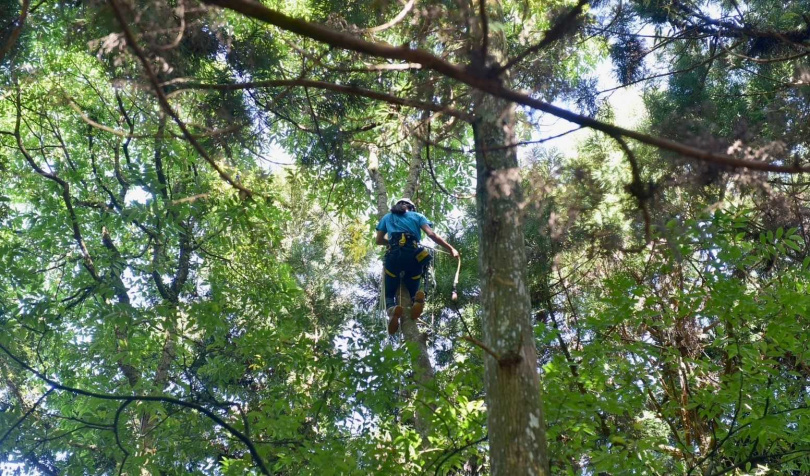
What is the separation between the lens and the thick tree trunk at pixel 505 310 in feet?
11.1

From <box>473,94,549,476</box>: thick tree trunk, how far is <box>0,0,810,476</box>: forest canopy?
0.04ft

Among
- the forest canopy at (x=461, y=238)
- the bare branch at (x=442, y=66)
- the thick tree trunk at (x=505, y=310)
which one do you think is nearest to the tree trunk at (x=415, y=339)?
the forest canopy at (x=461, y=238)

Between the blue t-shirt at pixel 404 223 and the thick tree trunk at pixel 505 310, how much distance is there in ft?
9.59

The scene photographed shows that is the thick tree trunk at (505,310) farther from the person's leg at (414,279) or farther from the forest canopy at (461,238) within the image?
the person's leg at (414,279)

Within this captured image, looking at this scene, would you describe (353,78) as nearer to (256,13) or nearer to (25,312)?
(25,312)

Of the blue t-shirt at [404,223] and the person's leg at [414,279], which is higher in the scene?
the blue t-shirt at [404,223]

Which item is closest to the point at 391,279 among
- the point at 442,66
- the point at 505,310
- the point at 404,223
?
the point at 404,223

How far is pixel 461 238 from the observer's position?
9492 millimetres

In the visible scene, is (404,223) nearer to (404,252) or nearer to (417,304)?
(404,252)

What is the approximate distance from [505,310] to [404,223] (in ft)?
11.1

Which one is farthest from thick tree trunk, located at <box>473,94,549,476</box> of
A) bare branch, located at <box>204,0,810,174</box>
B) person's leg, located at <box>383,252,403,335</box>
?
person's leg, located at <box>383,252,403,335</box>

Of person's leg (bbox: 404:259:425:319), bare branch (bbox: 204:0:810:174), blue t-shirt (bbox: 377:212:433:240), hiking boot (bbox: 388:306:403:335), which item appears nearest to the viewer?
bare branch (bbox: 204:0:810:174)

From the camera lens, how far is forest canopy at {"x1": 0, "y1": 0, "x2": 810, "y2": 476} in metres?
3.50

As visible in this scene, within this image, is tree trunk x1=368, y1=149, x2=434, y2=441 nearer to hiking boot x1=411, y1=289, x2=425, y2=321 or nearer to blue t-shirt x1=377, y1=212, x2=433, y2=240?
hiking boot x1=411, y1=289, x2=425, y2=321
